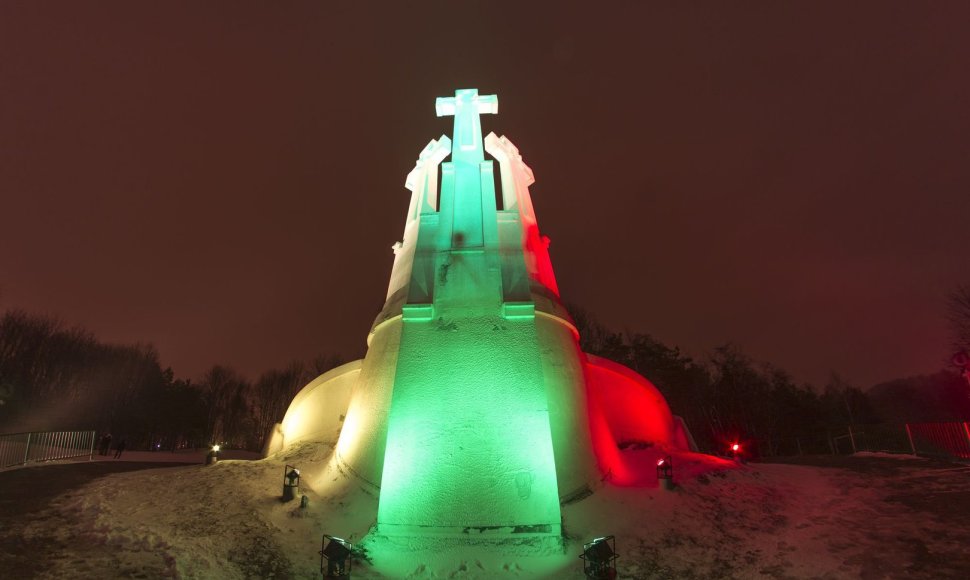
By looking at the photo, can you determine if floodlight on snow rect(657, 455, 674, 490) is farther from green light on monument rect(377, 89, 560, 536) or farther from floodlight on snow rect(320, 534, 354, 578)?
floodlight on snow rect(320, 534, 354, 578)

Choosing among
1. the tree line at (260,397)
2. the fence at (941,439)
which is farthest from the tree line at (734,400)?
the fence at (941,439)

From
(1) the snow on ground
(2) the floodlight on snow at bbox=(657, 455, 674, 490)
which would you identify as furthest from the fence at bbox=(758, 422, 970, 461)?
(2) the floodlight on snow at bbox=(657, 455, 674, 490)

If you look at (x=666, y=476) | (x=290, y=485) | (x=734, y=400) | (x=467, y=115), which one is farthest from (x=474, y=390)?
(x=734, y=400)

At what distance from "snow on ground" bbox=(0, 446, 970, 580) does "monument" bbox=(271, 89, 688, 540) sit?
1.97 ft

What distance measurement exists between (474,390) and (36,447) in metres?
17.6

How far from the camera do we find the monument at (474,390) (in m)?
9.98

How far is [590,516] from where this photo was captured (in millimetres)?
10352

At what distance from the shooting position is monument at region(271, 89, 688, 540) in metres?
9.98

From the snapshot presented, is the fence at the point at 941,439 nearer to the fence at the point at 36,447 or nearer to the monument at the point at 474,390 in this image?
the monument at the point at 474,390

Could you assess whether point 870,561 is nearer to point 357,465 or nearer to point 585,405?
point 585,405

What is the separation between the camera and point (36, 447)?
17.8m

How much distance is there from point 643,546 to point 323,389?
11.8m

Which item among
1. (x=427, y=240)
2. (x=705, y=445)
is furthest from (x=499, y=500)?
(x=705, y=445)

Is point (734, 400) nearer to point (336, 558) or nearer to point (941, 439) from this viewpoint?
point (941, 439)
